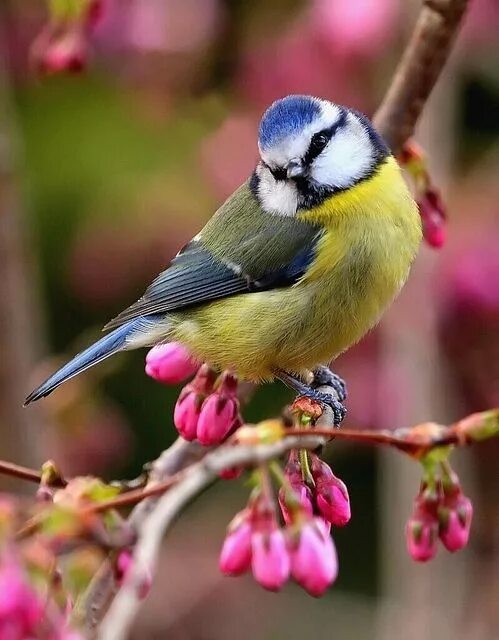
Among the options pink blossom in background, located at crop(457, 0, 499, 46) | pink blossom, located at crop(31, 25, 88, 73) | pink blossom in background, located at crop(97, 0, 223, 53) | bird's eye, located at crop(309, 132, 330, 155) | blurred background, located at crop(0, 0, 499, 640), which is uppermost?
pink blossom, located at crop(31, 25, 88, 73)

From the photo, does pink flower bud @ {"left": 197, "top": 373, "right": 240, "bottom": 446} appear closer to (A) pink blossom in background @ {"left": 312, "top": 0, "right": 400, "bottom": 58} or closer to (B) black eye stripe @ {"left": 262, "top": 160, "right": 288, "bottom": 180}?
(B) black eye stripe @ {"left": 262, "top": 160, "right": 288, "bottom": 180}

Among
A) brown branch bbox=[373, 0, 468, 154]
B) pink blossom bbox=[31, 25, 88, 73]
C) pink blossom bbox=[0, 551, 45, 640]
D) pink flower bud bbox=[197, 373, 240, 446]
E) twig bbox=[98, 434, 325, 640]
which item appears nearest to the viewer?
twig bbox=[98, 434, 325, 640]

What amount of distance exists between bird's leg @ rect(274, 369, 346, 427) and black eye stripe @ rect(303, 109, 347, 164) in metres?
0.33

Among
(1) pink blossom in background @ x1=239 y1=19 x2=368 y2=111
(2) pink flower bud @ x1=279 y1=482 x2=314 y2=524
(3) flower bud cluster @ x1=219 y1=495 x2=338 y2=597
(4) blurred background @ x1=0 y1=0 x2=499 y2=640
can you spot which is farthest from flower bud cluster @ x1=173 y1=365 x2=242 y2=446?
(1) pink blossom in background @ x1=239 y1=19 x2=368 y2=111

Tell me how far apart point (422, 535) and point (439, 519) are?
2 centimetres

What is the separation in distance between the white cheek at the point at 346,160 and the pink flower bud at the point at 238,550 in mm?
856

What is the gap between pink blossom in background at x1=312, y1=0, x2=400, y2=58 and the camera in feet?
7.45

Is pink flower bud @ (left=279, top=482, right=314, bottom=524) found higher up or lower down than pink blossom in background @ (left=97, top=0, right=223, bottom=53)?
lower down

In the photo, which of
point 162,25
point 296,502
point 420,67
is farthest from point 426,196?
point 162,25

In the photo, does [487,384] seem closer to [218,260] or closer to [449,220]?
[449,220]

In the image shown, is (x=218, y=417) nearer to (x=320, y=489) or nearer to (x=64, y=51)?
(x=320, y=489)

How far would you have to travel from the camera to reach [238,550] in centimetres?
104

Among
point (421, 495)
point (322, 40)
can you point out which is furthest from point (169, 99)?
point (421, 495)

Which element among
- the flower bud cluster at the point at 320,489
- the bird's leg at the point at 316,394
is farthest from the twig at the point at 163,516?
the bird's leg at the point at 316,394
